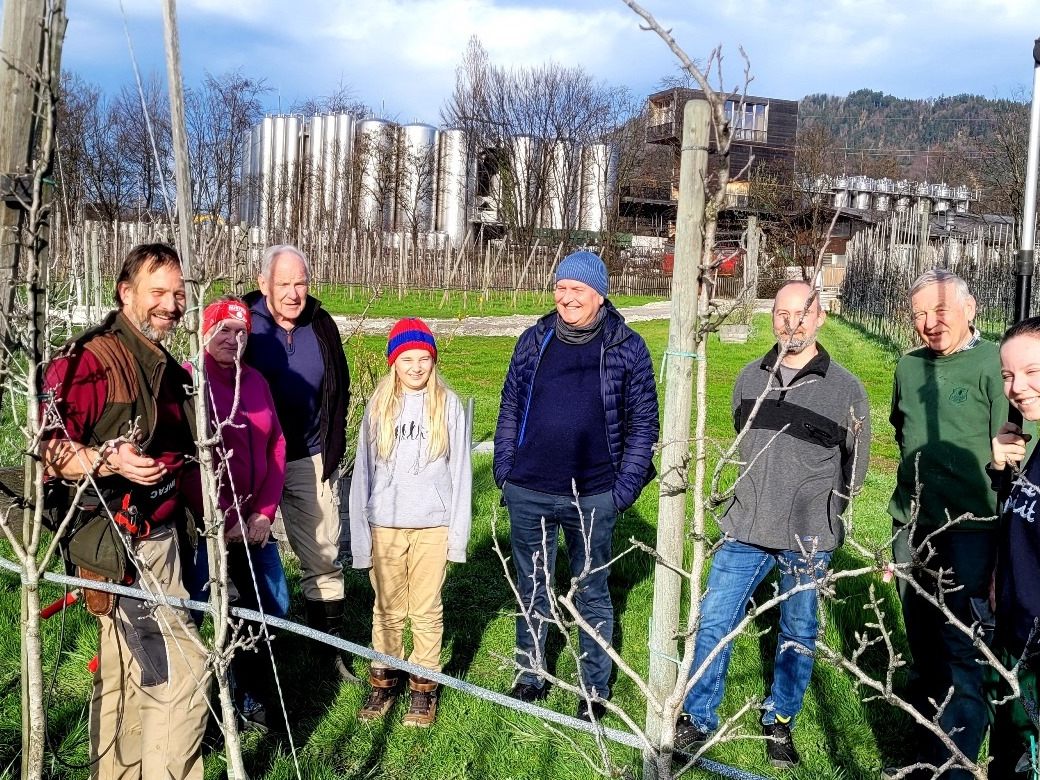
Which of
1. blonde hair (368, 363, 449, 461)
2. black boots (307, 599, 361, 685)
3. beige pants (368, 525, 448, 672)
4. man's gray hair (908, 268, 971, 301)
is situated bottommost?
black boots (307, 599, 361, 685)

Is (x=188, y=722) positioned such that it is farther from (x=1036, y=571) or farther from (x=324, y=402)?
(x=1036, y=571)

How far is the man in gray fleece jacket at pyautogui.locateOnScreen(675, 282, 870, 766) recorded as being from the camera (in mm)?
3488

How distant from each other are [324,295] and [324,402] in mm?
24349

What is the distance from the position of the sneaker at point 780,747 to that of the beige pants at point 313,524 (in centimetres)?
193

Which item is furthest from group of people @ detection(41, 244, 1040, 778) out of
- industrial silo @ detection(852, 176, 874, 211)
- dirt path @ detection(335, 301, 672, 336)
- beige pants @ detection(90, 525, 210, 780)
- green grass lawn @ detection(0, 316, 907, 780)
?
industrial silo @ detection(852, 176, 874, 211)

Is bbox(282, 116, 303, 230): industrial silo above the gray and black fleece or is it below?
above

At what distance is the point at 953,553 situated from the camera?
3.07m

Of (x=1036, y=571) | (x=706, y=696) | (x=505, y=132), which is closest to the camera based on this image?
(x=1036, y=571)


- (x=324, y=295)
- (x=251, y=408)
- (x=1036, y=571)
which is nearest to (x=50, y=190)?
(x=251, y=408)

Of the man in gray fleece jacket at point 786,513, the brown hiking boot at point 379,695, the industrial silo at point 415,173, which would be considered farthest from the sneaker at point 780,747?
the industrial silo at point 415,173

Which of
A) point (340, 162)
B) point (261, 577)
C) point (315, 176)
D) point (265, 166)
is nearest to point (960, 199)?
point (340, 162)

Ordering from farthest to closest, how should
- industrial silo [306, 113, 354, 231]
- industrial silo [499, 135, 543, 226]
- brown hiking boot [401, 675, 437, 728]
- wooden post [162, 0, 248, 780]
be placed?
industrial silo [499, 135, 543, 226], industrial silo [306, 113, 354, 231], brown hiking boot [401, 675, 437, 728], wooden post [162, 0, 248, 780]

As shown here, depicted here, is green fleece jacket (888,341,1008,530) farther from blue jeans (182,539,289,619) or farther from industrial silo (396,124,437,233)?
industrial silo (396,124,437,233)

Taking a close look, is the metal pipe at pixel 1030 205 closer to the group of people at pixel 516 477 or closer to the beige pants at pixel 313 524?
the group of people at pixel 516 477
